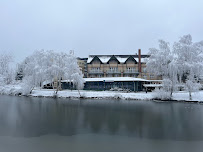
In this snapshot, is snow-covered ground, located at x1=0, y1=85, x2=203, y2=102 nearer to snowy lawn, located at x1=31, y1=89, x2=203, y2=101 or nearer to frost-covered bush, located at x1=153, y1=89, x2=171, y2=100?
snowy lawn, located at x1=31, y1=89, x2=203, y2=101

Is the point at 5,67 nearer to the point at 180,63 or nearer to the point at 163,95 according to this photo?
the point at 163,95

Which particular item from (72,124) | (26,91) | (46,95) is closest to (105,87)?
(46,95)

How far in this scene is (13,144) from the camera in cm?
751

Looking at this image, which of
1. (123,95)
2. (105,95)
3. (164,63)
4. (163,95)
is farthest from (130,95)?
(164,63)

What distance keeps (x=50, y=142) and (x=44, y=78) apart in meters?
26.0

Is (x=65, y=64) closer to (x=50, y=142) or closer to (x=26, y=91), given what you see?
(x=26, y=91)

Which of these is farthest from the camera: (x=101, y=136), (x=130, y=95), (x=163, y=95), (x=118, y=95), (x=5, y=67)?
(x=5, y=67)

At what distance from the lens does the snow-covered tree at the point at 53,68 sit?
31031 millimetres

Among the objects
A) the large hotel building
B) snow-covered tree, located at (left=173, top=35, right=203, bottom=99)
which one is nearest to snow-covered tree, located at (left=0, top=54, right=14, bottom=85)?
the large hotel building

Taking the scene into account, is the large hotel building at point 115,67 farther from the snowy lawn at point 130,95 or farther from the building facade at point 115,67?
the snowy lawn at point 130,95

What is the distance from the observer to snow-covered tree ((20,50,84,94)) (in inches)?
1222

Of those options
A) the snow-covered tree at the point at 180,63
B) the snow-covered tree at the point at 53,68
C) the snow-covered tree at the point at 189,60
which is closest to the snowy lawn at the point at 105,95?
the snow-covered tree at the point at 53,68

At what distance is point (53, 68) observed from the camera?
101ft

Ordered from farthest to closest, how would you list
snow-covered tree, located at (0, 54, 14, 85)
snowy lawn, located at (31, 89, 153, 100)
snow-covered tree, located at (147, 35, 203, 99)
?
snow-covered tree, located at (0, 54, 14, 85)
snowy lawn, located at (31, 89, 153, 100)
snow-covered tree, located at (147, 35, 203, 99)
